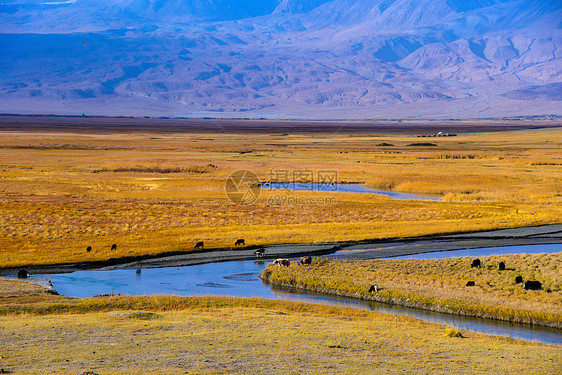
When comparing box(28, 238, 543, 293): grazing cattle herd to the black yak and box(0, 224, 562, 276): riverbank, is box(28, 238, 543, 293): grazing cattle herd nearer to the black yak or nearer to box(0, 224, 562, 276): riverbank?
the black yak

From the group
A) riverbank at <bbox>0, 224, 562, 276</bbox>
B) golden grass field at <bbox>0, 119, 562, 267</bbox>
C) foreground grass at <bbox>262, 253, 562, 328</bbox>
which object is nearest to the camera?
foreground grass at <bbox>262, 253, 562, 328</bbox>

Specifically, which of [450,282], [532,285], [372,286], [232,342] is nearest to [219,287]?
[372,286]

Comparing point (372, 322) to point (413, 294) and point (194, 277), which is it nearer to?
point (413, 294)

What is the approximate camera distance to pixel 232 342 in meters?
17.0

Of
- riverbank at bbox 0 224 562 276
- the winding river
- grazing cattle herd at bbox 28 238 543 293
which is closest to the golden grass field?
grazing cattle herd at bbox 28 238 543 293

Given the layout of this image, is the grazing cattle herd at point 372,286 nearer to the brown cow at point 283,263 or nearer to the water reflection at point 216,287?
the brown cow at point 283,263

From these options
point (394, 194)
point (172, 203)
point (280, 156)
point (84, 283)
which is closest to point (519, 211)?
point (394, 194)

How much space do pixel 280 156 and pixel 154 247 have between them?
66.8m

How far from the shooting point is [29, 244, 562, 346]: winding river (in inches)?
826

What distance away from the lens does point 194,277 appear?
28.5 meters

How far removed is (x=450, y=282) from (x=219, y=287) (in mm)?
9081

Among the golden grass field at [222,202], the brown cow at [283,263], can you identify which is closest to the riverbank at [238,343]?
the brown cow at [283,263]

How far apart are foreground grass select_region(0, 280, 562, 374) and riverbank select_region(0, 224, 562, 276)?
826cm

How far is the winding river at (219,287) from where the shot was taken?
2097cm
